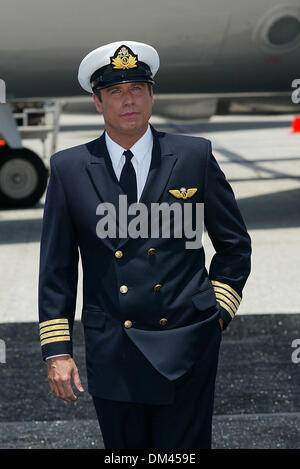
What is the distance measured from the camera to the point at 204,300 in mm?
2967

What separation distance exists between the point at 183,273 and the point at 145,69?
2.37 ft

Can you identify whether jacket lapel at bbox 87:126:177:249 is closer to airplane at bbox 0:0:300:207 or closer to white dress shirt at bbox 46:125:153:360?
white dress shirt at bbox 46:125:153:360

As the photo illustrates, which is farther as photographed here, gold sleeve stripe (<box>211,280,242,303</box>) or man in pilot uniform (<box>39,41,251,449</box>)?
gold sleeve stripe (<box>211,280,242,303</box>)

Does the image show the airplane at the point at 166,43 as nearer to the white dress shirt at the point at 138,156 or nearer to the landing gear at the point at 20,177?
the landing gear at the point at 20,177

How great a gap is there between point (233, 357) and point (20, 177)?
7111mm

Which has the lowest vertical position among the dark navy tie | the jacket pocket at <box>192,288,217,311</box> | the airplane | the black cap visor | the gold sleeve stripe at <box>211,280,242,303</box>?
the jacket pocket at <box>192,288,217,311</box>

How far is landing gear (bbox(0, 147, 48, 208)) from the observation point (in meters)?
12.5

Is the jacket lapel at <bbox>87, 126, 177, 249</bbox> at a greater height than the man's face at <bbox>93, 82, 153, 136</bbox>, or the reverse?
the man's face at <bbox>93, 82, 153, 136</bbox>

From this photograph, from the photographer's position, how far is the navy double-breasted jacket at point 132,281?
2936mm

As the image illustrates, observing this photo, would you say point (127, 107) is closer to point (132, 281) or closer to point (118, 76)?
point (118, 76)

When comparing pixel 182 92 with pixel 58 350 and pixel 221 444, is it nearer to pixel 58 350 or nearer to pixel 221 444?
pixel 221 444

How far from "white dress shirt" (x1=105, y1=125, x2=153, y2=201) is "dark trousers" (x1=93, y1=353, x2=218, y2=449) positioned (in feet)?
2.23

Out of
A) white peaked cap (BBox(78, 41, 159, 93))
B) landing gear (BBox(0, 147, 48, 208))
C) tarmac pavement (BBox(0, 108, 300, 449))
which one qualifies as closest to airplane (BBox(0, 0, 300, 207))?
landing gear (BBox(0, 147, 48, 208))

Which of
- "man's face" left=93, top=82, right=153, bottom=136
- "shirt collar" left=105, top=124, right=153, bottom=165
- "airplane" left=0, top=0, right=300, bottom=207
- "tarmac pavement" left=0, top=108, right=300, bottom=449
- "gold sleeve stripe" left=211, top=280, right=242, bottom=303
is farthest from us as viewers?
"airplane" left=0, top=0, right=300, bottom=207
